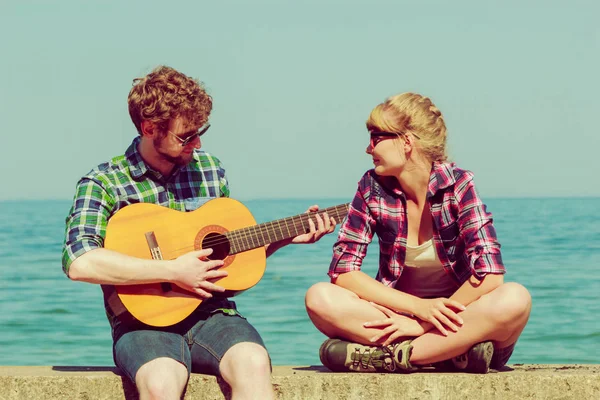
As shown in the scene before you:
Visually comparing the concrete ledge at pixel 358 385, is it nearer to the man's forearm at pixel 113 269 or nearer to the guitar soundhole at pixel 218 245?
the man's forearm at pixel 113 269

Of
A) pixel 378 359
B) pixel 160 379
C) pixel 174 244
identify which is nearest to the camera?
pixel 160 379

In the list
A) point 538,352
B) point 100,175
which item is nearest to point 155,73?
point 100,175

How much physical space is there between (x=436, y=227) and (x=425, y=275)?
0.23m

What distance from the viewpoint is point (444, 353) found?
403cm

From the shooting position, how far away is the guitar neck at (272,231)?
4.29 metres

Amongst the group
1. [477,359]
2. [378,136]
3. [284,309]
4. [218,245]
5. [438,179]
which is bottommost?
[284,309]

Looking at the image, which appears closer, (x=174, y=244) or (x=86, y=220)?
(x=86, y=220)

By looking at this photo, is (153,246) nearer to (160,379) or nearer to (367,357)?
(160,379)

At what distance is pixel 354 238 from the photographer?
422cm

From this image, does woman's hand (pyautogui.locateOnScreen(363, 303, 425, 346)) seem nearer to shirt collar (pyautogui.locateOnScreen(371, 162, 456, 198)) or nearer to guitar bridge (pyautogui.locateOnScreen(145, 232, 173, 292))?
shirt collar (pyautogui.locateOnScreen(371, 162, 456, 198))

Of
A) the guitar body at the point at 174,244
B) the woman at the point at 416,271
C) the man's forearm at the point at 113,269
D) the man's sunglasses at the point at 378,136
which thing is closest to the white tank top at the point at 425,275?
the woman at the point at 416,271

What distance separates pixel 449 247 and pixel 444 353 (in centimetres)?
43

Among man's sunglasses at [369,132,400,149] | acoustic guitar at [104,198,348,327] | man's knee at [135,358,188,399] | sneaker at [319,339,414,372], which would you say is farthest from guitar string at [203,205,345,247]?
man's knee at [135,358,188,399]

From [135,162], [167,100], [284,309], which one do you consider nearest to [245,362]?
[135,162]
